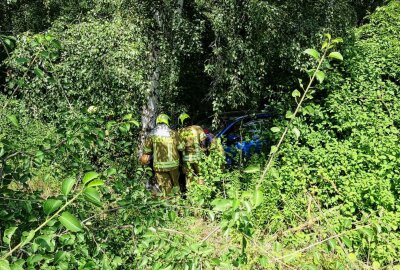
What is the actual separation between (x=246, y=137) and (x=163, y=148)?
1428 mm

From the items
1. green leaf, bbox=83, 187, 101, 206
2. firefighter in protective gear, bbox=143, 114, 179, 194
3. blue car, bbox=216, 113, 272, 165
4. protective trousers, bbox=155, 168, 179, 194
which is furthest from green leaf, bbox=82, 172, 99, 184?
protective trousers, bbox=155, 168, 179, 194

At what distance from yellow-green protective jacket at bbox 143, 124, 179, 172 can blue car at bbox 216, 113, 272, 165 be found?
899 millimetres

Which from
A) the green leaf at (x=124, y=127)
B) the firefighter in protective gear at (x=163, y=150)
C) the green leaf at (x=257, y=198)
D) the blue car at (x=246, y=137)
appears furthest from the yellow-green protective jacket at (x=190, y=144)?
the green leaf at (x=257, y=198)

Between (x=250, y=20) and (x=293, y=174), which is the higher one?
(x=250, y=20)

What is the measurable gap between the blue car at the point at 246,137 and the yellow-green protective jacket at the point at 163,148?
899mm

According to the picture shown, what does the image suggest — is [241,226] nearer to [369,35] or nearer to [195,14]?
[195,14]

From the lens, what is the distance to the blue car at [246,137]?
6523 millimetres

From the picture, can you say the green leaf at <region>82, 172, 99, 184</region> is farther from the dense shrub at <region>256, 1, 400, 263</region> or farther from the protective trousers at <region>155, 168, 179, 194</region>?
the protective trousers at <region>155, 168, 179, 194</region>

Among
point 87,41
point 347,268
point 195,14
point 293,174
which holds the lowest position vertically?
point 347,268

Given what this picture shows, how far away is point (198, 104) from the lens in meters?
12.0

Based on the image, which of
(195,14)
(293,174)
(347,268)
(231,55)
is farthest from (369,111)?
(195,14)

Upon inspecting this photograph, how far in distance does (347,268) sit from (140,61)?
14.1ft

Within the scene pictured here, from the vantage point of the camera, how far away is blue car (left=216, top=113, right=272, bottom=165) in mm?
6523

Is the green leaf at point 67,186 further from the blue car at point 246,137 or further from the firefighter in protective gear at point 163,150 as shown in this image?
the firefighter in protective gear at point 163,150
